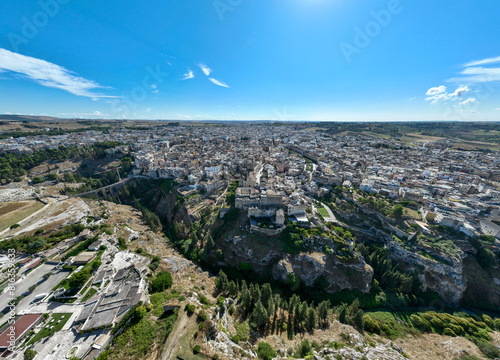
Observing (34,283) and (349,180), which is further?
(349,180)

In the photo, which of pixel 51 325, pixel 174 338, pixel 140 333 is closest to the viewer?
pixel 174 338

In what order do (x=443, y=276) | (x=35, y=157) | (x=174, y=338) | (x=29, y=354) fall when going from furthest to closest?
1. (x=35, y=157)
2. (x=443, y=276)
3. (x=174, y=338)
4. (x=29, y=354)

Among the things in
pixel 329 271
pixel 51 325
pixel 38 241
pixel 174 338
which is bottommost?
pixel 329 271

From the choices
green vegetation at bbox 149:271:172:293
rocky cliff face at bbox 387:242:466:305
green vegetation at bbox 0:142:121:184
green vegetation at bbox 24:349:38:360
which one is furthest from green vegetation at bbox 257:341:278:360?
green vegetation at bbox 0:142:121:184

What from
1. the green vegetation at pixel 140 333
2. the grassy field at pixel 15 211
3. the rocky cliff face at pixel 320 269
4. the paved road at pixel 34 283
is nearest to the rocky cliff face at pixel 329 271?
the rocky cliff face at pixel 320 269

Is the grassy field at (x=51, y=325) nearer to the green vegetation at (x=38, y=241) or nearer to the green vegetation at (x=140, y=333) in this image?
the green vegetation at (x=140, y=333)

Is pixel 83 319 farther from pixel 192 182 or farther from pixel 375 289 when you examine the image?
pixel 375 289

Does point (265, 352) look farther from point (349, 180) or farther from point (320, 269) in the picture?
point (349, 180)

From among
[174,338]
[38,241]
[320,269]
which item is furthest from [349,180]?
[38,241]

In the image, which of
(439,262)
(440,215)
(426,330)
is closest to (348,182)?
(440,215)
